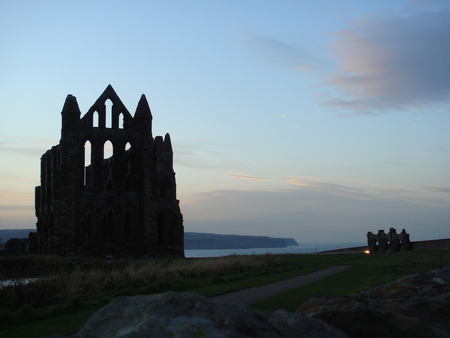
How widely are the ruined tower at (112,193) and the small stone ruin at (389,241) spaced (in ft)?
58.0

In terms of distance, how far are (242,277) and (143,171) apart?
31512 millimetres

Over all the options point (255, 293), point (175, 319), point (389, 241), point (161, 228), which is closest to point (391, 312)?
point (175, 319)

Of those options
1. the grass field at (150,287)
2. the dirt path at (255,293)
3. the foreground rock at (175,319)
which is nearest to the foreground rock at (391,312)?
the foreground rock at (175,319)

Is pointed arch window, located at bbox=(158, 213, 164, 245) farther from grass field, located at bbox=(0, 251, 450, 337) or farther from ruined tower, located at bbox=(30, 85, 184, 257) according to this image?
grass field, located at bbox=(0, 251, 450, 337)

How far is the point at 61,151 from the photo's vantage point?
5172 cm

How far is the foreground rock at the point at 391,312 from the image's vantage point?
6.30m

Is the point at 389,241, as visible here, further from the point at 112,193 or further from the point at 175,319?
the point at 175,319

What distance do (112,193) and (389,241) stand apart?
2454 centimetres

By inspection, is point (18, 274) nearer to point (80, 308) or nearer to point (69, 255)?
point (69, 255)

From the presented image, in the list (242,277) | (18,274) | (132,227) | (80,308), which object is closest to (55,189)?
(132,227)

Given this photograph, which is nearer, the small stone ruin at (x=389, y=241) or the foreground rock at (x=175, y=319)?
the foreground rock at (x=175, y=319)

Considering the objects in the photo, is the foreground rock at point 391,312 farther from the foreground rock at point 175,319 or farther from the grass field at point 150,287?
the grass field at point 150,287

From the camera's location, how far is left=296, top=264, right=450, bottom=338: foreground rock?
630 centimetres

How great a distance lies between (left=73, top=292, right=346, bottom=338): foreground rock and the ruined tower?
156 ft
